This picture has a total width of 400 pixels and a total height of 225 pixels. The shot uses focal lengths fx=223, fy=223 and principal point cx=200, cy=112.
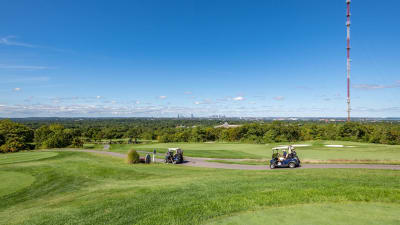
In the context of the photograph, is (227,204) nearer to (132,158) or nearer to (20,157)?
(132,158)

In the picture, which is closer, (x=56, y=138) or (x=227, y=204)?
(x=227, y=204)

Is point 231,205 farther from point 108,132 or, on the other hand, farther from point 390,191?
point 108,132

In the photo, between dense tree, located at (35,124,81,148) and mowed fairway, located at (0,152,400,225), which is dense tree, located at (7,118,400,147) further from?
mowed fairway, located at (0,152,400,225)

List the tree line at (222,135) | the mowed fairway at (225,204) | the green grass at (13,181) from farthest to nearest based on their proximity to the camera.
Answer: the tree line at (222,135) < the green grass at (13,181) < the mowed fairway at (225,204)

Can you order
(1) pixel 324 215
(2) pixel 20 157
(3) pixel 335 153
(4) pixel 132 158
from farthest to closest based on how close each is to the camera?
(2) pixel 20 157
(3) pixel 335 153
(4) pixel 132 158
(1) pixel 324 215

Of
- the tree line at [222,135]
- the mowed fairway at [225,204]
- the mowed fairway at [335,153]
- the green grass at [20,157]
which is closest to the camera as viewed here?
the mowed fairway at [225,204]

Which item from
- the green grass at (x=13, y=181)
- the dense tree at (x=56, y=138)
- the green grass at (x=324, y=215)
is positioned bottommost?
the dense tree at (x=56, y=138)

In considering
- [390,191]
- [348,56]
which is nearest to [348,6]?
[348,56]

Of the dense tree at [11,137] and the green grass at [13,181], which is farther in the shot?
the dense tree at [11,137]

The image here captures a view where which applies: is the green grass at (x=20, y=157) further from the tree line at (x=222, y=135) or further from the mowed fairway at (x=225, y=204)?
the tree line at (x=222, y=135)

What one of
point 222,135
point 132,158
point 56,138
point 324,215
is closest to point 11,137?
point 56,138

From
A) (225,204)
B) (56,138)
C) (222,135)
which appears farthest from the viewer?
(222,135)

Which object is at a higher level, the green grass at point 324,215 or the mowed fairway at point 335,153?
the green grass at point 324,215

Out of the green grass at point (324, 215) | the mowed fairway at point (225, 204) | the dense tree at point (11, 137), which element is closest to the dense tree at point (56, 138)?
the dense tree at point (11, 137)
